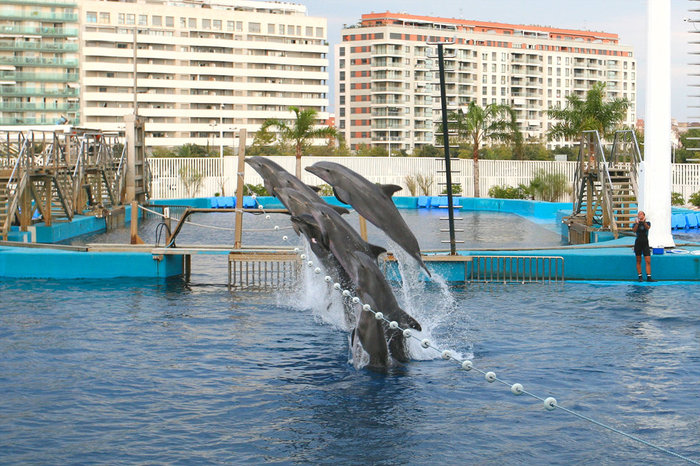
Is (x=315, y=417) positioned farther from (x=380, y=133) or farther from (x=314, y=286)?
(x=380, y=133)

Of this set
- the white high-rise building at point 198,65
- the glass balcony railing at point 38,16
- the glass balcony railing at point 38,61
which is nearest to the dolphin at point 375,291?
the white high-rise building at point 198,65

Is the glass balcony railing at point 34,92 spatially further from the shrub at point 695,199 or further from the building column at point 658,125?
the building column at point 658,125

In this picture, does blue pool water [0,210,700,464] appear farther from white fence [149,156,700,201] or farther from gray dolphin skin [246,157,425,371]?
white fence [149,156,700,201]

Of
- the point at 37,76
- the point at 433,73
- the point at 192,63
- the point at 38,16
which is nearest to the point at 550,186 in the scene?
the point at 37,76

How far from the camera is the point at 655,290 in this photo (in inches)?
774

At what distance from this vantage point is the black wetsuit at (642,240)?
1944cm

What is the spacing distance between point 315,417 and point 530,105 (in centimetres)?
13526

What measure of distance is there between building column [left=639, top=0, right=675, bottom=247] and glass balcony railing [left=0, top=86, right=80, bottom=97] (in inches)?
3638

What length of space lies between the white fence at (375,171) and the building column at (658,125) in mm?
28547

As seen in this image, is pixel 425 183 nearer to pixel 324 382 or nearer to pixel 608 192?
pixel 608 192

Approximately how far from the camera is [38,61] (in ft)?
338

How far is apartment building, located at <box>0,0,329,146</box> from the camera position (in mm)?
107719

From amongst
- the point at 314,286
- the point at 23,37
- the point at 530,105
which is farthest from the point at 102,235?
the point at 530,105

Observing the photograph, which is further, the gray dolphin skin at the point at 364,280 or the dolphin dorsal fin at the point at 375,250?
the dolphin dorsal fin at the point at 375,250
